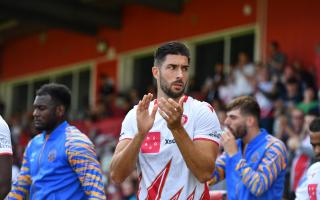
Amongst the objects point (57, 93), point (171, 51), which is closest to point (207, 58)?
point (57, 93)

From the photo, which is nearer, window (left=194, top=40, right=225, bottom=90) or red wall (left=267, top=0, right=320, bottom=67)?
red wall (left=267, top=0, right=320, bottom=67)

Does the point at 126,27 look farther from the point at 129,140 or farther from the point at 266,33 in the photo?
the point at 129,140

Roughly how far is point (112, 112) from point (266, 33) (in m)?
4.49

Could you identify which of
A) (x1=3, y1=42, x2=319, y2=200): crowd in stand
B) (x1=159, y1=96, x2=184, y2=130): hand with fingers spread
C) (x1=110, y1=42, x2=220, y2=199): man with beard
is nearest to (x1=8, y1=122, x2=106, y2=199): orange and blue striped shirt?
(x1=110, y1=42, x2=220, y2=199): man with beard

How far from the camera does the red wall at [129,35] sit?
53.9 feet

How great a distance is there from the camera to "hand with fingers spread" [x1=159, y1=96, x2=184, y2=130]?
4.61 metres

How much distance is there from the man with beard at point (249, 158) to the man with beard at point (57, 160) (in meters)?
1.23

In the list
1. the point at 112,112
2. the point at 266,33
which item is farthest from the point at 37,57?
the point at 266,33

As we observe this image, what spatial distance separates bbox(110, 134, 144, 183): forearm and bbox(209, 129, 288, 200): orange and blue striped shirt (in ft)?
5.71

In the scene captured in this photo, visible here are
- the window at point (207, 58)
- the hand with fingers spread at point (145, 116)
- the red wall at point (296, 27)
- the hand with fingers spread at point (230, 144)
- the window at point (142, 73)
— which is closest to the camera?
the hand with fingers spread at point (145, 116)

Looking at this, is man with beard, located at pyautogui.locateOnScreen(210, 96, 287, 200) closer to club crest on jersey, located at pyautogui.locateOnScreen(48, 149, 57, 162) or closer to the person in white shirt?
club crest on jersey, located at pyautogui.locateOnScreen(48, 149, 57, 162)

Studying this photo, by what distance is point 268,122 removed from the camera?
11898 millimetres

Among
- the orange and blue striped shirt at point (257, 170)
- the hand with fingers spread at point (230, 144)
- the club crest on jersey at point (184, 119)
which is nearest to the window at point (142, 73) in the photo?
the orange and blue striped shirt at point (257, 170)

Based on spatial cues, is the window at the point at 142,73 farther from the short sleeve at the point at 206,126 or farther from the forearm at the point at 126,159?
the forearm at the point at 126,159
